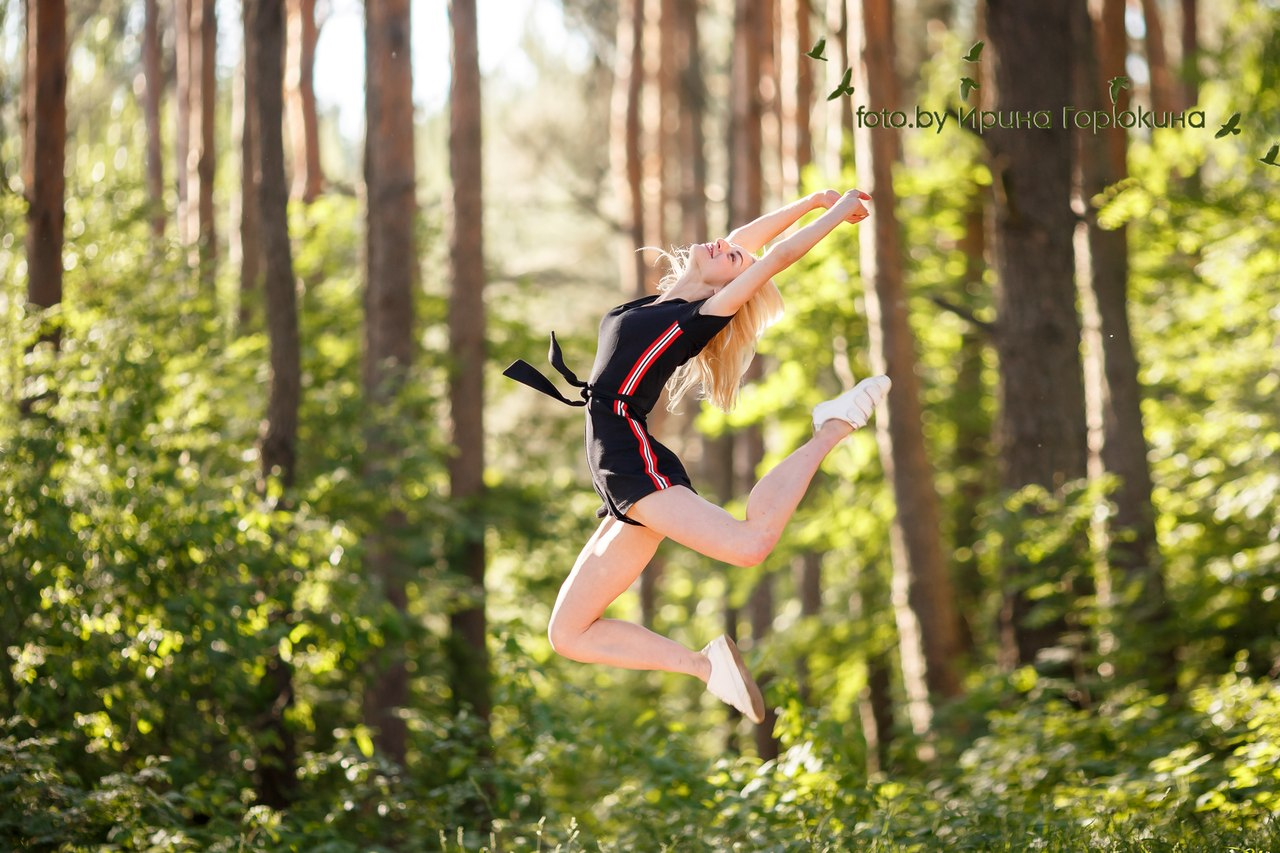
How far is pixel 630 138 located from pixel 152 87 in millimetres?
6906

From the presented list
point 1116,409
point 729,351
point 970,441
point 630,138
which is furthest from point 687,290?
point 630,138

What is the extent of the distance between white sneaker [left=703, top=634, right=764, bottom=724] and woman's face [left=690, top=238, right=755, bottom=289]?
1.39m

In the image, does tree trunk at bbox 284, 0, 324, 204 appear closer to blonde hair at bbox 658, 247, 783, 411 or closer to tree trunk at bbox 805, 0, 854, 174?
tree trunk at bbox 805, 0, 854, 174

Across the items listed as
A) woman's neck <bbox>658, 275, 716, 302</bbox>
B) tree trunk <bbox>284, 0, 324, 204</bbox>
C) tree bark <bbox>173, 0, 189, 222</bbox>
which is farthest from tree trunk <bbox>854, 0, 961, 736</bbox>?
tree bark <bbox>173, 0, 189, 222</bbox>

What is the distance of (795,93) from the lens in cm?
1567

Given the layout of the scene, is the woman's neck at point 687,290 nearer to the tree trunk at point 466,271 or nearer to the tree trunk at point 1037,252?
the tree trunk at point 1037,252

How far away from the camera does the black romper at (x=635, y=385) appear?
15.3 feet

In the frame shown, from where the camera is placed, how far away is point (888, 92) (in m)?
11.3

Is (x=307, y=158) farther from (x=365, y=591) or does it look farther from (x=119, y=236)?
(x=365, y=591)

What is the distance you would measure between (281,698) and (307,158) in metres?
10.4

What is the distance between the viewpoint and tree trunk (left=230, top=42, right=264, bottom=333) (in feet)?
42.6

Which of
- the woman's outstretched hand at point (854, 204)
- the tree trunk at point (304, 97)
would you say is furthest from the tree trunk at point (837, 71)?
the tree trunk at point (304, 97)

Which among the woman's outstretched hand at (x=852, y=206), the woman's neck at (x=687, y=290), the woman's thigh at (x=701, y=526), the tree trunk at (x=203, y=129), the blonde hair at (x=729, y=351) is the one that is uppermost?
the tree trunk at (x=203, y=129)

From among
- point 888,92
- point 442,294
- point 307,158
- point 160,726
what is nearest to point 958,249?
point 888,92
